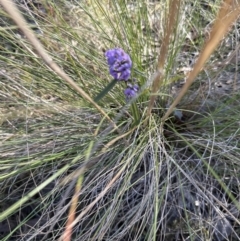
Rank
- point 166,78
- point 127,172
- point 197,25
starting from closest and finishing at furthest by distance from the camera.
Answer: point 127,172, point 166,78, point 197,25

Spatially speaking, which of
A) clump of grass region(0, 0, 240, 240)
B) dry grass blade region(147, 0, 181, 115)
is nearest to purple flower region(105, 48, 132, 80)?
dry grass blade region(147, 0, 181, 115)

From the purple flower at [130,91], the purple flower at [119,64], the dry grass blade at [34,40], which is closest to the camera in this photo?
the dry grass blade at [34,40]

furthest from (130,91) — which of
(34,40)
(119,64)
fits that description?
(34,40)

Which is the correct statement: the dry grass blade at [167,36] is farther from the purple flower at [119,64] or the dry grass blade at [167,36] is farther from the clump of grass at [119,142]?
the clump of grass at [119,142]

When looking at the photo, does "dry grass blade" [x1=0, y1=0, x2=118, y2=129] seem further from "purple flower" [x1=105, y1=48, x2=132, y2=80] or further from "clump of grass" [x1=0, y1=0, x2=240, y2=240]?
"clump of grass" [x1=0, y1=0, x2=240, y2=240]

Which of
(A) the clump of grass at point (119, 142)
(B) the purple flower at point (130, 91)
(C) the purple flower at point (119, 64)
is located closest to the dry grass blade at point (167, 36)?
(C) the purple flower at point (119, 64)

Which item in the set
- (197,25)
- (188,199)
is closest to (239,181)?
(188,199)

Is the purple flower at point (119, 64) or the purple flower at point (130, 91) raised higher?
the purple flower at point (119, 64)

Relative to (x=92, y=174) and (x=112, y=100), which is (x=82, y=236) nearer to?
(x=92, y=174)
